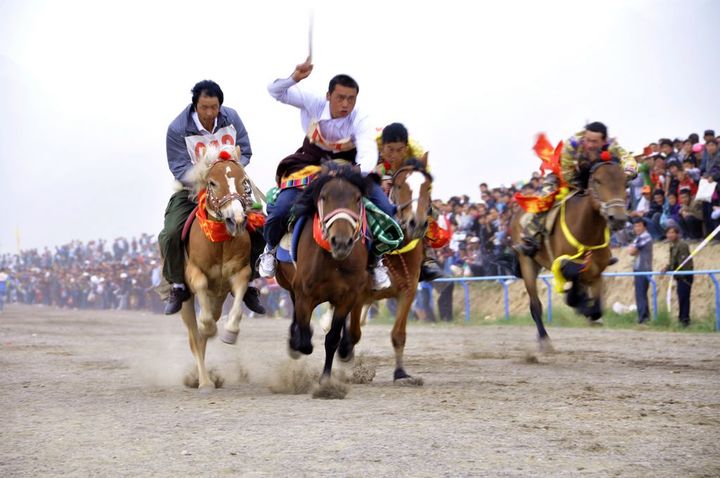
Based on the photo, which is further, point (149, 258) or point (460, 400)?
point (149, 258)

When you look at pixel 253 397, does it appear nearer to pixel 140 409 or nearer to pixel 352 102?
pixel 140 409

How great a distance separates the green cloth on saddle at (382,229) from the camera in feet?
29.6

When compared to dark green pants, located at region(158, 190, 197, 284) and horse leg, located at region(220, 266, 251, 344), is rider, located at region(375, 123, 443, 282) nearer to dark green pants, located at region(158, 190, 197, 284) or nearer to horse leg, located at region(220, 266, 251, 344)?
horse leg, located at region(220, 266, 251, 344)

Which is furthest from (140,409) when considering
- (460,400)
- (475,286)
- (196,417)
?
(475,286)

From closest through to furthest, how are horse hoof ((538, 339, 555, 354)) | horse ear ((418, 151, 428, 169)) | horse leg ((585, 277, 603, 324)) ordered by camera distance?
horse ear ((418, 151, 428, 169)) < horse leg ((585, 277, 603, 324)) < horse hoof ((538, 339, 555, 354))

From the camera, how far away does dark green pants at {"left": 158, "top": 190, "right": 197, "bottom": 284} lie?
407 inches

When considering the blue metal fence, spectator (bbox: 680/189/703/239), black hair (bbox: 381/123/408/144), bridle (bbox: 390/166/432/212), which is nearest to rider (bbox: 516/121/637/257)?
black hair (bbox: 381/123/408/144)

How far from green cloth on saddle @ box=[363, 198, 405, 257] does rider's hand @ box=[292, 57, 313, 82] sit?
143cm

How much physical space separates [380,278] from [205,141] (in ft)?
8.54

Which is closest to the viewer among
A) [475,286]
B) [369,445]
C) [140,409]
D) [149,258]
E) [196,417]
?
[369,445]

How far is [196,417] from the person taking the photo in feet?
23.9

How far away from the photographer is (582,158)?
12164 millimetres

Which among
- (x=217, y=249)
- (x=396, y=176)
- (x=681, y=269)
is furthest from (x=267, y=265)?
(x=681, y=269)

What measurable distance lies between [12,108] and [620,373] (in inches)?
2945
